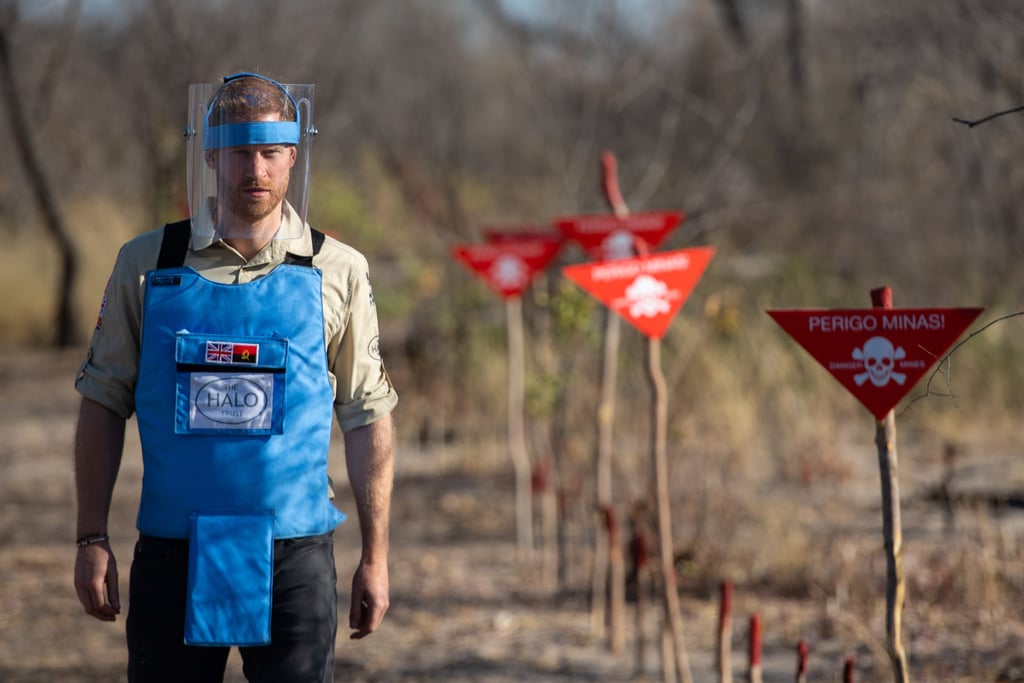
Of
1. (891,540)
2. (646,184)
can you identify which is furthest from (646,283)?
(646,184)

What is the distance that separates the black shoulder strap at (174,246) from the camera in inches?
102

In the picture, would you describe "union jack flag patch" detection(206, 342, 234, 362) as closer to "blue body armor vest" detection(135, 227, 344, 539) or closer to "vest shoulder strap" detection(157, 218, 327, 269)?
"blue body armor vest" detection(135, 227, 344, 539)

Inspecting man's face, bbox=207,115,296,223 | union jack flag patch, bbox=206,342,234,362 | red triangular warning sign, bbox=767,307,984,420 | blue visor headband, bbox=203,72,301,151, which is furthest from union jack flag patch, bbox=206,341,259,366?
red triangular warning sign, bbox=767,307,984,420

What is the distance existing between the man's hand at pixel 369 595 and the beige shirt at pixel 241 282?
29cm

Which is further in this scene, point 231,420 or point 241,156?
point 241,156

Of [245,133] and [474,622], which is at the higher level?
[245,133]

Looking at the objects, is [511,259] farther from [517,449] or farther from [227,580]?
[227,580]

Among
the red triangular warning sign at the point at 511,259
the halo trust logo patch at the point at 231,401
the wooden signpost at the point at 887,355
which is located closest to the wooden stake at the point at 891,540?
the wooden signpost at the point at 887,355

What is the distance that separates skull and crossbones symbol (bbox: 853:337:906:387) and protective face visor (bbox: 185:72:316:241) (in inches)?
48.1

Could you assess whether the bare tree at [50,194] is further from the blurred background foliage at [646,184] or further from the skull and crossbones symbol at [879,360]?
the skull and crossbones symbol at [879,360]

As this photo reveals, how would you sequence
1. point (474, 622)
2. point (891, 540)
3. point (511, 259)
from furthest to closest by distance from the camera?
point (511, 259) < point (474, 622) < point (891, 540)

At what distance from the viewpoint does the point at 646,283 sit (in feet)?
13.5

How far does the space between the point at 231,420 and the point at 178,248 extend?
349mm

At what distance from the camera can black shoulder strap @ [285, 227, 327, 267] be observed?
2631 millimetres
